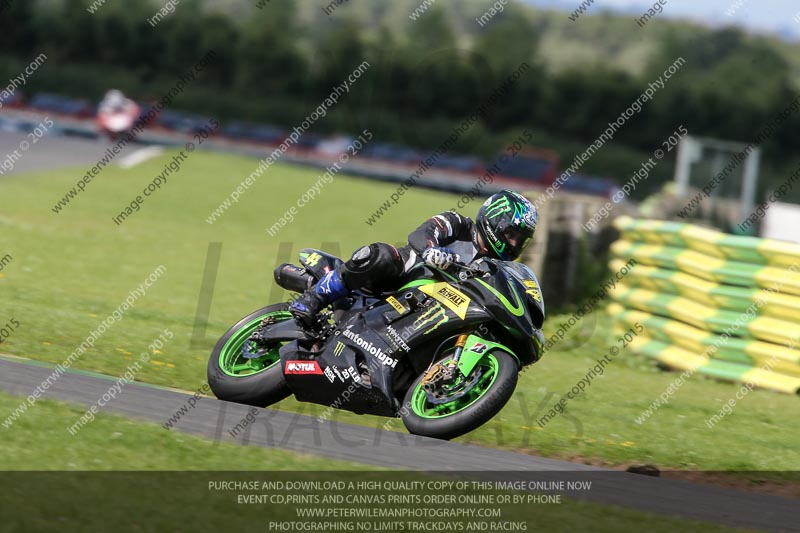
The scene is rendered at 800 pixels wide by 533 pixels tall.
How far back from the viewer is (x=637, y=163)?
57125mm

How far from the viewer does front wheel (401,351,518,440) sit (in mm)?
6621

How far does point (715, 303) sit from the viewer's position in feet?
38.2

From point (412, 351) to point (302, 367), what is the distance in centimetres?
72

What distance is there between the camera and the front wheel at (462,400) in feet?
21.7

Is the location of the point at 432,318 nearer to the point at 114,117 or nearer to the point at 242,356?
the point at 242,356

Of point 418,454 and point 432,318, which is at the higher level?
point 432,318

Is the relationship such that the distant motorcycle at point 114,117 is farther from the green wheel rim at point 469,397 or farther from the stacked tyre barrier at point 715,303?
the green wheel rim at point 469,397

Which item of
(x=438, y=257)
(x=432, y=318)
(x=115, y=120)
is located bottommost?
(x=115, y=120)

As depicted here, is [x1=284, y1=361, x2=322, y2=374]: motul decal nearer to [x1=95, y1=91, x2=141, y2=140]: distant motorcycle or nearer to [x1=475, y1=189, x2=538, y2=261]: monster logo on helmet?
[x1=475, y1=189, x2=538, y2=261]: monster logo on helmet

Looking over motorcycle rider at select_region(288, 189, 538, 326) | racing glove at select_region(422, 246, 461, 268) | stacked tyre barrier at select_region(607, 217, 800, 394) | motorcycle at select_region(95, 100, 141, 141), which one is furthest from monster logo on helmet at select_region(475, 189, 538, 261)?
motorcycle at select_region(95, 100, 141, 141)

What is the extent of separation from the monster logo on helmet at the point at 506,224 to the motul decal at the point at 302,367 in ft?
4.44

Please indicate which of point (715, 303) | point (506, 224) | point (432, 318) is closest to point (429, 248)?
point (432, 318)
